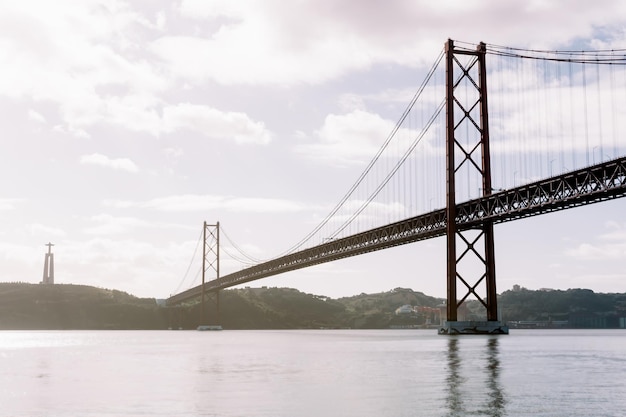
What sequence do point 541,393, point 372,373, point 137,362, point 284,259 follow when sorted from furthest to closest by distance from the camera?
1. point 284,259
2. point 137,362
3. point 372,373
4. point 541,393

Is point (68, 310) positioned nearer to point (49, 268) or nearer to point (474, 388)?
point (49, 268)

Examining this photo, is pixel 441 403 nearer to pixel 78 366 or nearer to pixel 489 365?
pixel 489 365

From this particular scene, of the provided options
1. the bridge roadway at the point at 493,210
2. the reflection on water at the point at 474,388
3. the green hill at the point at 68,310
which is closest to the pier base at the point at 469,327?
the bridge roadway at the point at 493,210

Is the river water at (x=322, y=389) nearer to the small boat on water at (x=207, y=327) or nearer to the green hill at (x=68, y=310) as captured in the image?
the small boat on water at (x=207, y=327)

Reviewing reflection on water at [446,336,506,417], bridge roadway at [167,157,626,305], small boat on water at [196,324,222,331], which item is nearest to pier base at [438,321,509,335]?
bridge roadway at [167,157,626,305]

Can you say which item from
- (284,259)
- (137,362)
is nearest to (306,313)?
(284,259)

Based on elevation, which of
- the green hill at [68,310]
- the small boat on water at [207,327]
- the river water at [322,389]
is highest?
the green hill at [68,310]
